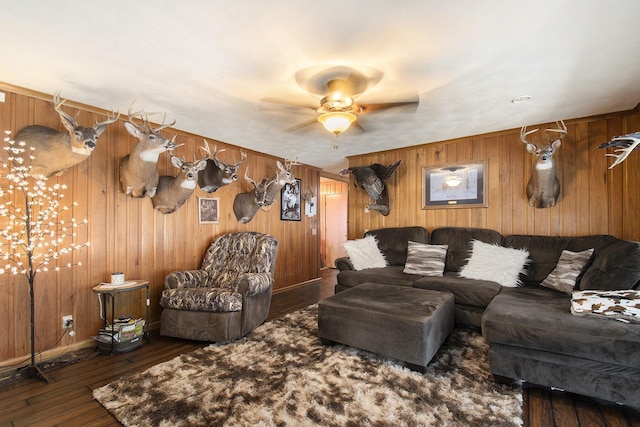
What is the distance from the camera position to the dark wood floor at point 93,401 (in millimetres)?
1766

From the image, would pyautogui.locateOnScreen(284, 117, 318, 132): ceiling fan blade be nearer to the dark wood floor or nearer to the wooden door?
the dark wood floor

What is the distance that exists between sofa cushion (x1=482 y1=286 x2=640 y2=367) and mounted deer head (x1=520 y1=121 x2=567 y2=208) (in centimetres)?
161

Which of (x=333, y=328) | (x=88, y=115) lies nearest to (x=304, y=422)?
(x=333, y=328)

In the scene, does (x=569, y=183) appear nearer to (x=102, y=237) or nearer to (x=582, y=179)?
(x=582, y=179)

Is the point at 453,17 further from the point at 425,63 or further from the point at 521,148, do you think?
the point at 521,148

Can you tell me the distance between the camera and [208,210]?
4047mm

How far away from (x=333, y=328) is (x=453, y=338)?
1.28 m

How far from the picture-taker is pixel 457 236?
12.9 feet

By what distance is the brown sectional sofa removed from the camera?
69.7 inches

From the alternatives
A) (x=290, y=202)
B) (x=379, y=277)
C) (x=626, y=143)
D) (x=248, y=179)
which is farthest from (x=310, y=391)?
(x=290, y=202)

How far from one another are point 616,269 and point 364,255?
255cm

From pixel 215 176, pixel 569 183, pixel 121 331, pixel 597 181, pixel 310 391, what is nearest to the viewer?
pixel 310 391

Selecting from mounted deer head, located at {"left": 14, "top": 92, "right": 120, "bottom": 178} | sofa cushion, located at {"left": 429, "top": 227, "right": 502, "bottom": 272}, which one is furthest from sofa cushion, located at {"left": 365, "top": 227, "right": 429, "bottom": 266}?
mounted deer head, located at {"left": 14, "top": 92, "right": 120, "bottom": 178}

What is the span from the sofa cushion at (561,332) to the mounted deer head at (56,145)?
11.3 feet
